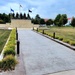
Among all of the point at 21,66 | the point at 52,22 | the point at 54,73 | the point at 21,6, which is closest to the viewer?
the point at 54,73

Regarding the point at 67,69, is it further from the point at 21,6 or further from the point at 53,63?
the point at 21,6

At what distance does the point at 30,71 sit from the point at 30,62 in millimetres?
1622

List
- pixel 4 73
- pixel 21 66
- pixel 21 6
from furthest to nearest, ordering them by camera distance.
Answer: pixel 21 6 < pixel 21 66 < pixel 4 73

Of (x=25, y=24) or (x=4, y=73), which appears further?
(x=25, y=24)

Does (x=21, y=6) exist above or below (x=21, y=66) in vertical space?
above

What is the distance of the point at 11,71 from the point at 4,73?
0.36m

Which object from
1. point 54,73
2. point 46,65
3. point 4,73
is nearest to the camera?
point 4,73

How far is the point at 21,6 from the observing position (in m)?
66.2

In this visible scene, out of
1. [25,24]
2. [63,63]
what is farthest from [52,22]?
[63,63]

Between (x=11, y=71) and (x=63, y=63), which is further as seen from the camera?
(x=63, y=63)

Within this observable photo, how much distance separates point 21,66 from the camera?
834 cm

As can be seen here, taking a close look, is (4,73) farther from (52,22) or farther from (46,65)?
(52,22)

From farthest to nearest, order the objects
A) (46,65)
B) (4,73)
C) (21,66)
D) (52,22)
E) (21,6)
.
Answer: (52,22) → (21,6) → (46,65) → (21,66) → (4,73)

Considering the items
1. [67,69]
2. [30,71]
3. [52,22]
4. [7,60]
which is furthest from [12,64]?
[52,22]
